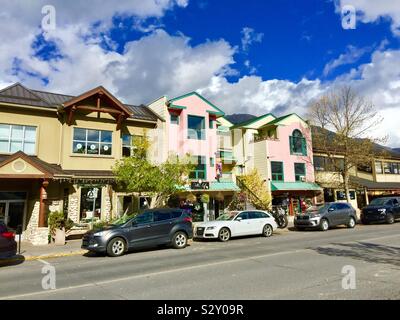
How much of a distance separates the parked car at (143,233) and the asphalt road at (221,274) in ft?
1.52

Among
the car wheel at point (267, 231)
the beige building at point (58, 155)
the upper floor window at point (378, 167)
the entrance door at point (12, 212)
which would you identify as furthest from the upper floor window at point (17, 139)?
the upper floor window at point (378, 167)

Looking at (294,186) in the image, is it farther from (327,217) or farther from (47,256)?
(47,256)

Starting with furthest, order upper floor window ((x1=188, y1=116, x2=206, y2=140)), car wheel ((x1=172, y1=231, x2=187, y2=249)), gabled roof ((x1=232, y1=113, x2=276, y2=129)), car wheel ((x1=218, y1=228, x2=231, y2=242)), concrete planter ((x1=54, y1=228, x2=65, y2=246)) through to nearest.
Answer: gabled roof ((x1=232, y1=113, x2=276, y2=129))
upper floor window ((x1=188, y1=116, x2=206, y2=140))
concrete planter ((x1=54, y1=228, x2=65, y2=246))
car wheel ((x1=218, y1=228, x2=231, y2=242))
car wheel ((x1=172, y1=231, x2=187, y2=249))

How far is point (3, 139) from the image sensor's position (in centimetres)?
1920

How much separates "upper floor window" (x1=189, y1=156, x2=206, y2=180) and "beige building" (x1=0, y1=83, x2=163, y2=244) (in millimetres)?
5965

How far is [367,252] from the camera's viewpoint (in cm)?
1208

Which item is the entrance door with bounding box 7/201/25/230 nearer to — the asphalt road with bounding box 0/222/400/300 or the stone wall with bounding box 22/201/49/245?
the stone wall with bounding box 22/201/49/245

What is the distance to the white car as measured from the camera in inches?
666

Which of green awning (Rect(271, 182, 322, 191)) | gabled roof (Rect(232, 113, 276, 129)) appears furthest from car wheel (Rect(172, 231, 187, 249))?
gabled roof (Rect(232, 113, 276, 129))

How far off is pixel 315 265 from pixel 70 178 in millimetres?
13761

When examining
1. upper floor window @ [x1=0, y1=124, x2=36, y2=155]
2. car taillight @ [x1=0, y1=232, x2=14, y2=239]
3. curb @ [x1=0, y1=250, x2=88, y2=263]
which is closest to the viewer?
car taillight @ [x1=0, y1=232, x2=14, y2=239]
